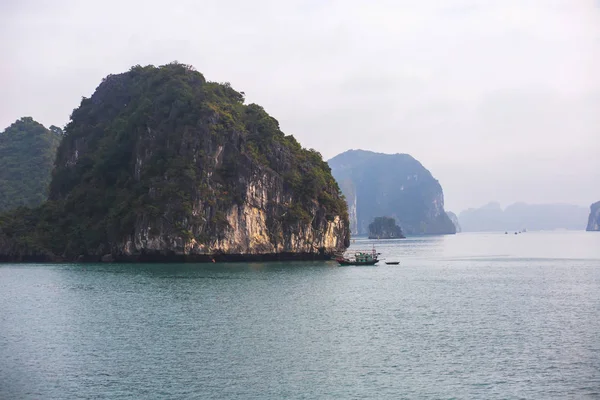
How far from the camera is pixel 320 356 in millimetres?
36812

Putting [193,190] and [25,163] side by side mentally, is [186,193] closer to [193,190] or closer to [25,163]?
[193,190]

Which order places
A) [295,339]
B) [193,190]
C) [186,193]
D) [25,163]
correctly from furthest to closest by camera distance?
[25,163]
[193,190]
[186,193]
[295,339]

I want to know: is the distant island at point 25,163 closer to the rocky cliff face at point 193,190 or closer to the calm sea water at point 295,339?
the rocky cliff face at point 193,190

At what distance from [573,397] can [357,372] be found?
34.8 ft

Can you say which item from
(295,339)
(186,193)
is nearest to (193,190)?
(186,193)

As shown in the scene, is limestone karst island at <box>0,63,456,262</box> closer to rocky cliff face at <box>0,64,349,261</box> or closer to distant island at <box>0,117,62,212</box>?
rocky cliff face at <box>0,64,349,261</box>

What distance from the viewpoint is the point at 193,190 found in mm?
103125

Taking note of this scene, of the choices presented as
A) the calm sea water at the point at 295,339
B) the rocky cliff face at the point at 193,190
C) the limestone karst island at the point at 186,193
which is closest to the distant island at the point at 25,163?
the limestone karst island at the point at 186,193

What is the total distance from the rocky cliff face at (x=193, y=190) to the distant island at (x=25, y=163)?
91.9 feet

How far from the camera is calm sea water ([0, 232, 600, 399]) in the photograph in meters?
30.8

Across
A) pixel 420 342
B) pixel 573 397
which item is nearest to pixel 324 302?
pixel 420 342

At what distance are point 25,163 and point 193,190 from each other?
78.4m

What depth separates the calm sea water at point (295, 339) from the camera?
3081cm

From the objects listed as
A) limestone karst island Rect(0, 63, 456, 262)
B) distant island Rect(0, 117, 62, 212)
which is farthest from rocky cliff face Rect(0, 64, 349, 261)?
distant island Rect(0, 117, 62, 212)
